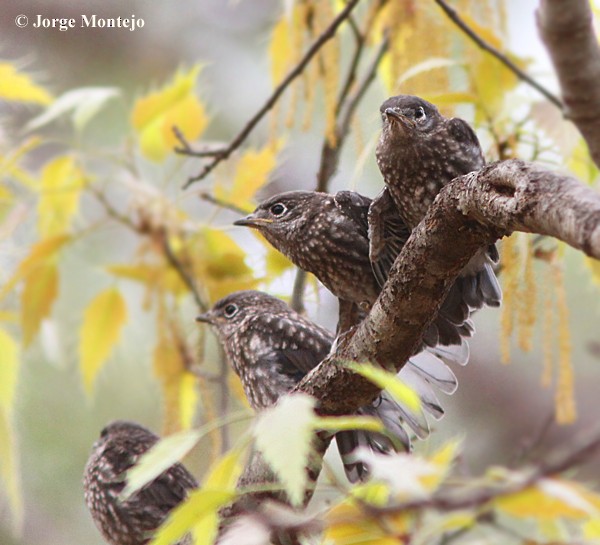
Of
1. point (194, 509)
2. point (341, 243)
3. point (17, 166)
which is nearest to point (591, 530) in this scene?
point (194, 509)

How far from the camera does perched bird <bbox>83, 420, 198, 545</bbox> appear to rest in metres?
3.96

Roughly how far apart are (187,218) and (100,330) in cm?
66

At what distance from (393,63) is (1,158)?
65.0 inches

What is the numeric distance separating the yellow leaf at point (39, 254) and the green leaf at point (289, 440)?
9.07ft

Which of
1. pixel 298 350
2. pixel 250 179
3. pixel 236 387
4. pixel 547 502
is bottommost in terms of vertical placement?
pixel 236 387

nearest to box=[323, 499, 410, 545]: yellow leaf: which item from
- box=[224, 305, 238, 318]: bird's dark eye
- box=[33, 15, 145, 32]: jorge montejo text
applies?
box=[224, 305, 238, 318]: bird's dark eye

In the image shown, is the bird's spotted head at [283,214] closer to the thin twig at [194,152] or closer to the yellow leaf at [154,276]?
the thin twig at [194,152]

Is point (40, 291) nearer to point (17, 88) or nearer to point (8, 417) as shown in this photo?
point (17, 88)

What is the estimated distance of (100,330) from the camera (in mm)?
4203

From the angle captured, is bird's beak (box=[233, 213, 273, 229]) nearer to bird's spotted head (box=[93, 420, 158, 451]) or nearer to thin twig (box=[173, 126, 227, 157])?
thin twig (box=[173, 126, 227, 157])

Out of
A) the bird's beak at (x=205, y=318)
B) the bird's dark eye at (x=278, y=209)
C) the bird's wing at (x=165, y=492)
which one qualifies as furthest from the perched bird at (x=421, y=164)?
the bird's wing at (x=165, y=492)

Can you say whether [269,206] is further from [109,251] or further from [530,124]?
[109,251]

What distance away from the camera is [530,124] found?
134 inches

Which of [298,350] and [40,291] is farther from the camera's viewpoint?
[40,291]
